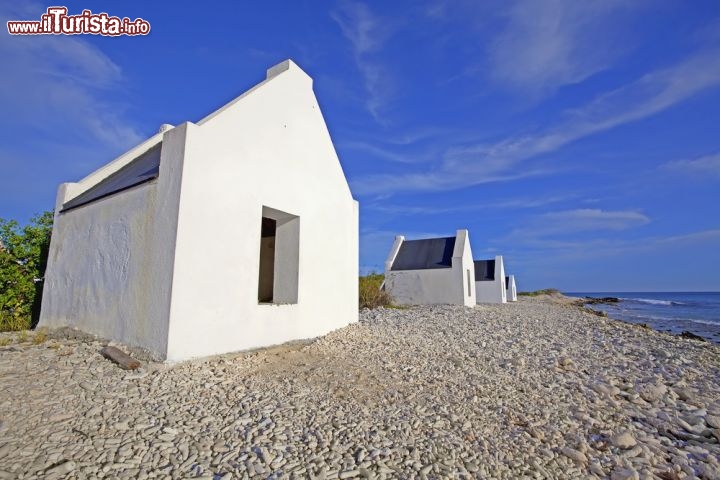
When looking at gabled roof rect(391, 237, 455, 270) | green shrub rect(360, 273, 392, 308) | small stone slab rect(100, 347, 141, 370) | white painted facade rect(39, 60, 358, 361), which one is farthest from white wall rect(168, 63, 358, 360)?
gabled roof rect(391, 237, 455, 270)

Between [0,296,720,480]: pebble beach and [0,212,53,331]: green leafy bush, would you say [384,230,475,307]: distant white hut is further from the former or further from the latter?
[0,212,53,331]: green leafy bush

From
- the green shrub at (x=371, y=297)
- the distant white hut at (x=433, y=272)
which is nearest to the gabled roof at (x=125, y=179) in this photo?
the green shrub at (x=371, y=297)

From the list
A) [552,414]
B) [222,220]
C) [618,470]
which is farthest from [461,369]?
[222,220]

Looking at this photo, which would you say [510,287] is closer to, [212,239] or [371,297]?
[371,297]

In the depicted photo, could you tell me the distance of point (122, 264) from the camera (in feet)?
19.5

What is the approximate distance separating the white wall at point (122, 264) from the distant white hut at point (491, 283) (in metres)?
28.5

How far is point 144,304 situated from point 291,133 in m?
4.44

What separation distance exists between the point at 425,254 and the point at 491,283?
1089 cm

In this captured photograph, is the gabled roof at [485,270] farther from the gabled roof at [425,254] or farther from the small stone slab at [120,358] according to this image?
the small stone slab at [120,358]

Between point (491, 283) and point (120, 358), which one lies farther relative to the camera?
point (491, 283)

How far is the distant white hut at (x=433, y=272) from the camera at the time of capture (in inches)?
805

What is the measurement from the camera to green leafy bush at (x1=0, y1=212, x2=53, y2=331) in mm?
8336

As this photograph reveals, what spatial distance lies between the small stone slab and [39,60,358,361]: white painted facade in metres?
0.25

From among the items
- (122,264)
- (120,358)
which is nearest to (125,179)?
(122,264)
